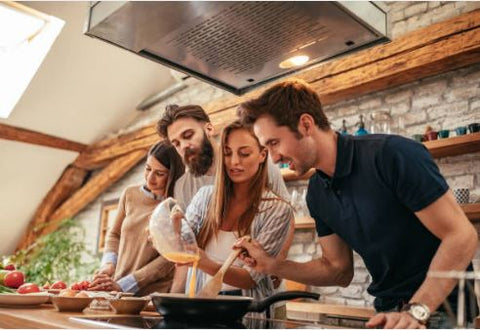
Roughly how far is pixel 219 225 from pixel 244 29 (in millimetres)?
762

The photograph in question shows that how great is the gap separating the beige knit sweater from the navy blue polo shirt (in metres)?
0.97

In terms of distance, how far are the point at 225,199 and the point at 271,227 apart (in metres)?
0.23

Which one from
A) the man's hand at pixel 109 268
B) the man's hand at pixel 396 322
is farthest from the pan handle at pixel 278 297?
the man's hand at pixel 109 268

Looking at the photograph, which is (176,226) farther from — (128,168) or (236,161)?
(128,168)

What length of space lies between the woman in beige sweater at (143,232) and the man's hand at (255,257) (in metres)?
0.75

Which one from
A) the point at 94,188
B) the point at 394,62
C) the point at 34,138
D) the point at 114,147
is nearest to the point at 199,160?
the point at 394,62

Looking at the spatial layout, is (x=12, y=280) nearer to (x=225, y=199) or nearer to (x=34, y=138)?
(x=225, y=199)

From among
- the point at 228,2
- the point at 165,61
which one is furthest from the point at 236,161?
the point at 228,2

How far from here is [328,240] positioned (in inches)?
66.7

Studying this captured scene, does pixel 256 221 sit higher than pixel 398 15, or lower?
lower

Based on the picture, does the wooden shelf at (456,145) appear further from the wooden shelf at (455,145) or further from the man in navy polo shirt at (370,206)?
the man in navy polo shirt at (370,206)

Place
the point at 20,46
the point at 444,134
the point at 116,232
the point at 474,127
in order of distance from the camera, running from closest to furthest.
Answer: the point at 116,232 → the point at 474,127 → the point at 444,134 → the point at 20,46

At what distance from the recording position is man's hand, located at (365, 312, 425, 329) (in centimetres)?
105

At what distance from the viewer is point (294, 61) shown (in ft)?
5.59
